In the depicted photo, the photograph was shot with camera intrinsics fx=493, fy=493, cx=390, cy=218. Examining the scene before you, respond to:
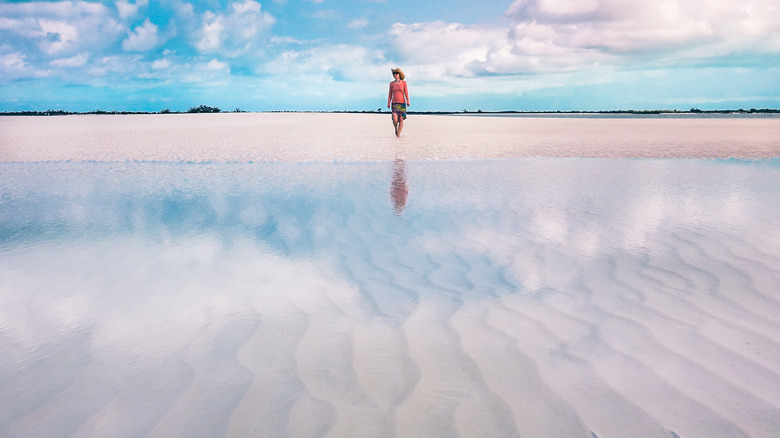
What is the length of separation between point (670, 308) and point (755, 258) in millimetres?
1525

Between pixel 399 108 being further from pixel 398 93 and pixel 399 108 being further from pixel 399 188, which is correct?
pixel 399 188

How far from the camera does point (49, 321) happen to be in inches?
114

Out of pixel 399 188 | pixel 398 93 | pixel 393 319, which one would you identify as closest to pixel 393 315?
pixel 393 319

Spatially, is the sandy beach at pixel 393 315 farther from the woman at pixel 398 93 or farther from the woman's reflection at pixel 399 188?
the woman at pixel 398 93

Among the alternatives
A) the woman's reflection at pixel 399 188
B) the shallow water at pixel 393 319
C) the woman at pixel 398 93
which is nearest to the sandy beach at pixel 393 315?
the shallow water at pixel 393 319

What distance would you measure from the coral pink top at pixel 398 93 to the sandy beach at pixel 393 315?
9.39 metres

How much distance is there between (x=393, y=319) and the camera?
2830 millimetres

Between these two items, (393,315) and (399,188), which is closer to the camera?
(393,315)

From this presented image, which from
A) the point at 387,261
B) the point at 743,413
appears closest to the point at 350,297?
the point at 387,261

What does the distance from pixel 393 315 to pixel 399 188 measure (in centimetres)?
450

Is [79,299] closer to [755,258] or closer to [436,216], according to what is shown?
[436,216]

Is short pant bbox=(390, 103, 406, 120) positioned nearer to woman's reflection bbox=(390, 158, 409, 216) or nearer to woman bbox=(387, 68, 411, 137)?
woman bbox=(387, 68, 411, 137)

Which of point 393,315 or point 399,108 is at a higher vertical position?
point 399,108

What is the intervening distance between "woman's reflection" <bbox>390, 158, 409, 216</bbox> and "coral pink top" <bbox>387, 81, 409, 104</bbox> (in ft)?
20.0
